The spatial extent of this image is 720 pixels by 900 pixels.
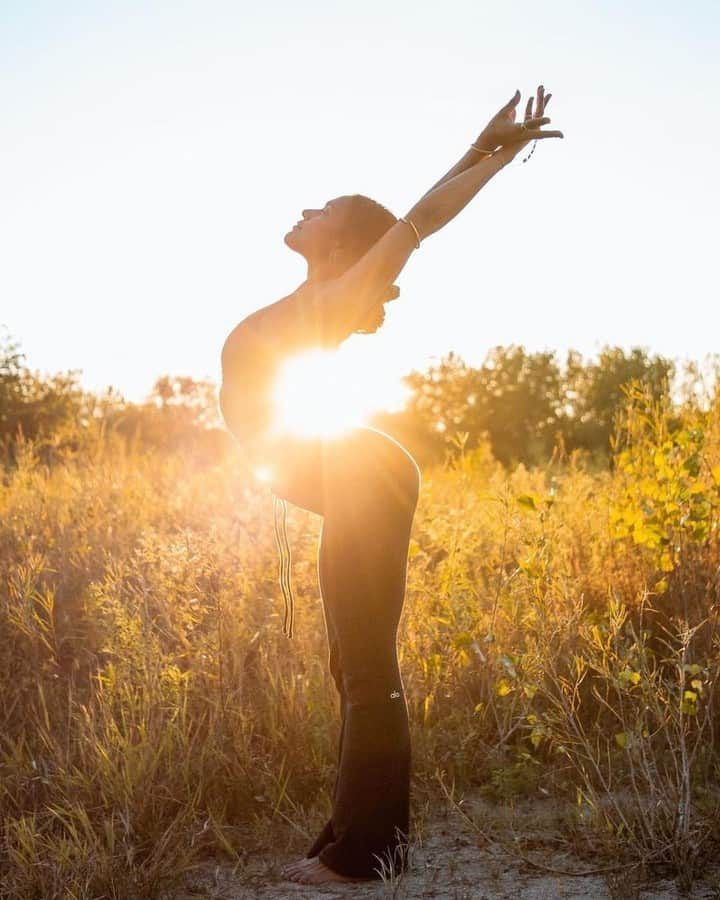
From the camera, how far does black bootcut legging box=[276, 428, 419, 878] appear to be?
9.69 ft

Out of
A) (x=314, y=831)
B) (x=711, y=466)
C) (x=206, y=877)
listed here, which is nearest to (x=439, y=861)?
(x=314, y=831)

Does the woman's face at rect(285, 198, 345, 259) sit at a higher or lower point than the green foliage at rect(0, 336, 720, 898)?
higher

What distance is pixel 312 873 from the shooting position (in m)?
3.12

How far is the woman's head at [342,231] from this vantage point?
297cm

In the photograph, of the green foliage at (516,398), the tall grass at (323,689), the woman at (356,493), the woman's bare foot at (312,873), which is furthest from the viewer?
the green foliage at (516,398)

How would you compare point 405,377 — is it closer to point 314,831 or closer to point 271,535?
point 271,535

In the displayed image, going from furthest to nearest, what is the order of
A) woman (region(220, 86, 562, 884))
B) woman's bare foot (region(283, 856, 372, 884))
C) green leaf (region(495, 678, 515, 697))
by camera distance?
green leaf (region(495, 678, 515, 697)), woman's bare foot (region(283, 856, 372, 884)), woman (region(220, 86, 562, 884))

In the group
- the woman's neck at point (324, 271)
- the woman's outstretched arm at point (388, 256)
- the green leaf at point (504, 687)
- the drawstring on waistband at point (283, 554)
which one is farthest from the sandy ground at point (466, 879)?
the woman's neck at point (324, 271)

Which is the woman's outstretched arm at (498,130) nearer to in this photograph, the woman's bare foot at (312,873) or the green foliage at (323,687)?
the green foliage at (323,687)

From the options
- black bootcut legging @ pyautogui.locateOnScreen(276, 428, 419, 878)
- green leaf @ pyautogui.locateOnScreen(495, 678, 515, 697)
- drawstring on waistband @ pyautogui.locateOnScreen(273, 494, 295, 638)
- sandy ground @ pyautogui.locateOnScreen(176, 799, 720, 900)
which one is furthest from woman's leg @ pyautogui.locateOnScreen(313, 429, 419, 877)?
green leaf @ pyautogui.locateOnScreen(495, 678, 515, 697)

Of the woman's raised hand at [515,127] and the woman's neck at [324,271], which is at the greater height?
the woman's raised hand at [515,127]

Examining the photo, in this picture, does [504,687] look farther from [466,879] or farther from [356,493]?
[356,493]

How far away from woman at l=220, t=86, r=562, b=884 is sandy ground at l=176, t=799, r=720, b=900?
16cm

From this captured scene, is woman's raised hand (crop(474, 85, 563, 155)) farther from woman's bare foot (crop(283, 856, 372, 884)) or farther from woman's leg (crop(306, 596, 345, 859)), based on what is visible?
woman's bare foot (crop(283, 856, 372, 884))
